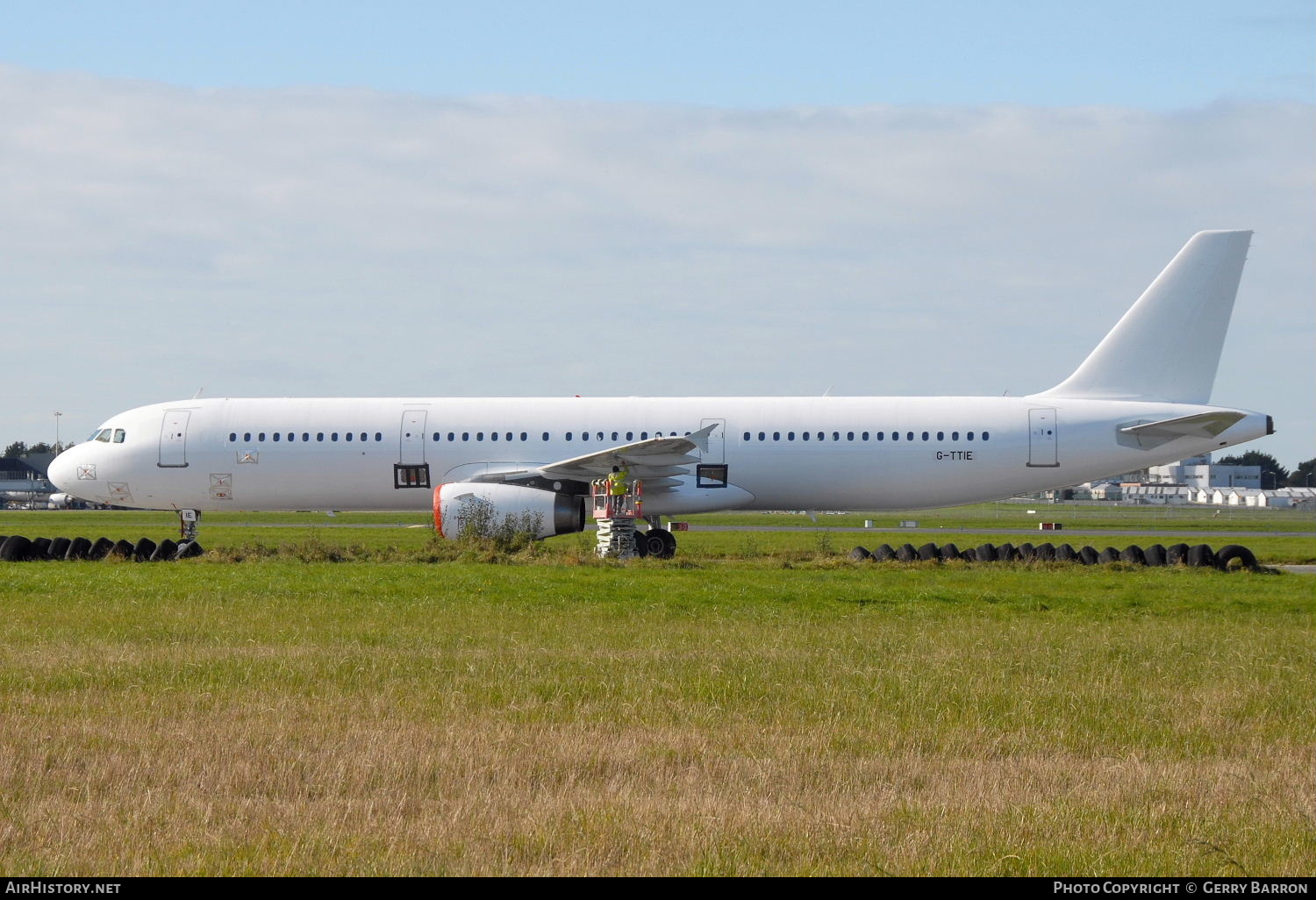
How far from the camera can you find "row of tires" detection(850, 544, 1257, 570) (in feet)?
81.9

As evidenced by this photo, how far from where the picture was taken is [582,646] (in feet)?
43.2

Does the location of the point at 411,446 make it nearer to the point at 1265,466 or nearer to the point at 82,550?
the point at 82,550

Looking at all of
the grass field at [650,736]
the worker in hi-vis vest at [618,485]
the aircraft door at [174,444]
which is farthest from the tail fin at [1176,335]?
the aircraft door at [174,444]

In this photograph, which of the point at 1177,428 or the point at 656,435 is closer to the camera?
the point at 1177,428

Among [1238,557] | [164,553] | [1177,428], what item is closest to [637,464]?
[164,553]

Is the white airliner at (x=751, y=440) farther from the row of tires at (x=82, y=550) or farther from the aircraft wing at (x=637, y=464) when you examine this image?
the row of tires at (x=82, y=550)

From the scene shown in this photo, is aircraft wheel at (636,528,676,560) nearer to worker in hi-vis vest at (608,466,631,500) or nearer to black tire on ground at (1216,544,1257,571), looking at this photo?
worker in hi-vis vest at (608,466,631,500)

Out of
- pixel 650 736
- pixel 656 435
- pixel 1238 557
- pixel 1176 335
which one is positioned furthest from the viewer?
pixel 656 435

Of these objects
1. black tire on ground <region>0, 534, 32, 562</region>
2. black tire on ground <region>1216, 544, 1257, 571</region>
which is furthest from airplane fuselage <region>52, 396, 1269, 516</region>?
black tire on ground <region>0, 534, 32, 562</region>

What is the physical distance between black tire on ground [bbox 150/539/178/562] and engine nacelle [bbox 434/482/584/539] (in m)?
5.53

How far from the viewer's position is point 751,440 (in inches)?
1169

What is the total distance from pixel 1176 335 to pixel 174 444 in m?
23.7
